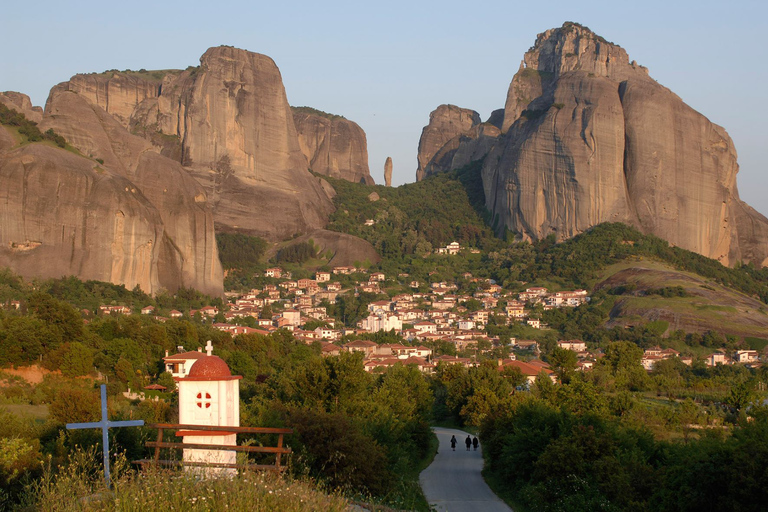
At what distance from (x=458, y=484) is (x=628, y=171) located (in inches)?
3544

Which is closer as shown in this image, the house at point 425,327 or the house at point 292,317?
the house at point 425,327

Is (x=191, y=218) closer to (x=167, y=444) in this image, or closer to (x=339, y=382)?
(x=339, y=382)

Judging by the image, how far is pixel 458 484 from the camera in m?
29.6

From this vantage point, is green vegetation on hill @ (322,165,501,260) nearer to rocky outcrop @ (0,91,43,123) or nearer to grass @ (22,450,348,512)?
rocky outcrop @ (0,91,43,123)

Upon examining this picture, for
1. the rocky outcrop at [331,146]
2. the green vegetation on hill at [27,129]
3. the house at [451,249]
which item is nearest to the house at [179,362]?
the green vegetation on hill at [27,129]

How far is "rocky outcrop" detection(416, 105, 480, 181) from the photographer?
18150 centimetres

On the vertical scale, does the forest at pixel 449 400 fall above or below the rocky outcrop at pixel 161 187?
below

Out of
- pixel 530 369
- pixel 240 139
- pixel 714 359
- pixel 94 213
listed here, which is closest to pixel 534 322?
pixel 714 359

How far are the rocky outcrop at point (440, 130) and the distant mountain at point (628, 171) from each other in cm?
5873

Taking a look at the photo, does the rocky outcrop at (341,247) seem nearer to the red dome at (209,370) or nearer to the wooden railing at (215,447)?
the red dome at (209,370)

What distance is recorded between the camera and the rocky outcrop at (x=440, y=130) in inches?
7146

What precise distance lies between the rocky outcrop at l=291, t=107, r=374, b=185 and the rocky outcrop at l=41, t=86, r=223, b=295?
69.3 m

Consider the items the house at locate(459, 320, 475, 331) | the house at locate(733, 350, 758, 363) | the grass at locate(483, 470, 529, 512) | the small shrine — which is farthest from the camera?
the house at locate(459, 320, 475, 331)

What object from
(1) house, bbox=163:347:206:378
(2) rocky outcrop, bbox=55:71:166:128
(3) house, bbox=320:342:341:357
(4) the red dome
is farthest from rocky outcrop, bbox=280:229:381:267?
(4) the red dome
